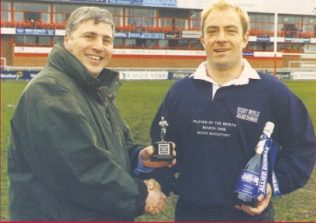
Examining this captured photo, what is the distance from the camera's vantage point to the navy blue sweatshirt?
4.55 feet

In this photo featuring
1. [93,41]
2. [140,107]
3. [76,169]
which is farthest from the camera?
[140,107]

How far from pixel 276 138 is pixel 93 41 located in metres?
0.56

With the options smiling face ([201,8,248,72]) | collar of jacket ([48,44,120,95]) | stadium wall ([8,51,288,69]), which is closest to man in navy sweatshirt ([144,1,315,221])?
smiling face ([201,8,248,72])

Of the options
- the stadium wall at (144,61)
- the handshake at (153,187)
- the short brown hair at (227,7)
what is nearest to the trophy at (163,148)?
the handshake at (153,187)

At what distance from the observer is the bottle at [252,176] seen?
1365mm

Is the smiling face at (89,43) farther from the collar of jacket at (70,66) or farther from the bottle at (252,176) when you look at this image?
the bottle at (252,176)

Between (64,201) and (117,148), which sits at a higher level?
(117,148)

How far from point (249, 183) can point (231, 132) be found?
0.14 metres

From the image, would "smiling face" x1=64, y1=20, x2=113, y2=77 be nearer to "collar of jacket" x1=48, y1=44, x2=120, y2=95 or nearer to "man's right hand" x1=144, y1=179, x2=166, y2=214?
"collar of jacket" x1=48, y1=44, x2=120, y2=95

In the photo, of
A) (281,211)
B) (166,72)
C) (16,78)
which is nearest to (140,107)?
(281,211)

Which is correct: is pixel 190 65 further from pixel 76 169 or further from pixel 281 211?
pixel 76 169

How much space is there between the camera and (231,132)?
139cm

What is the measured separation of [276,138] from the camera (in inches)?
56.3

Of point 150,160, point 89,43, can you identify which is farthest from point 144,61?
point 89,43
